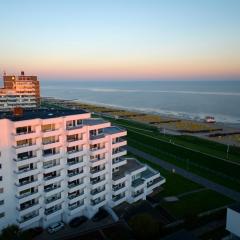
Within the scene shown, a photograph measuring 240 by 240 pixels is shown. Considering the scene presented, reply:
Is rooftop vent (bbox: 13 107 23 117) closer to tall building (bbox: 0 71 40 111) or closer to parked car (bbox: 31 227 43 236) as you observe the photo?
parked car (bbox: 31 227 43 236)

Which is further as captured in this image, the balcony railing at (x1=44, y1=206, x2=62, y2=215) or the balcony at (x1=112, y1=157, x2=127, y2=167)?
the balcony at (x1=112, y1=157, x2=127, y2=167)

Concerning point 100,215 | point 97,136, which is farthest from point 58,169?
point 100,215

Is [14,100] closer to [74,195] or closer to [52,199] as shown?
[74,195]

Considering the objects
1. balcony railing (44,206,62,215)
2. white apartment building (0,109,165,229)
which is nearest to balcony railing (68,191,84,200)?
white apartment building (0,109,165,229)

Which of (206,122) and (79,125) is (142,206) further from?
(206,122)

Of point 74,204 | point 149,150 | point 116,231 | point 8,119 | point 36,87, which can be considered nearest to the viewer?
point 8,119

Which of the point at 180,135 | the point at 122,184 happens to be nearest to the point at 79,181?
the point at 122,184
